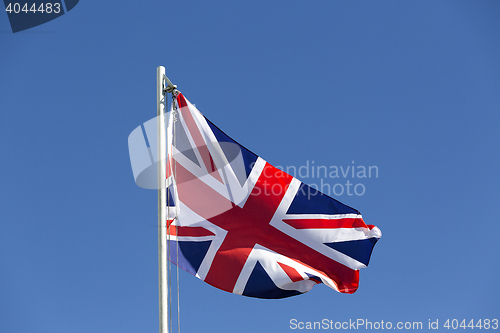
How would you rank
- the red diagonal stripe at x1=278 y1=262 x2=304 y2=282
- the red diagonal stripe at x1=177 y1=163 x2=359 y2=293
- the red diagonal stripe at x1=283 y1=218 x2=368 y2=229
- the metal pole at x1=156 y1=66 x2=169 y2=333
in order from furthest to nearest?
1. the red diagonal stripe at x1=283 y1=218 x2=368 y2=229
2. the red diagonal stripe at x1=177 y1=163 x2=359 y2=293
3. the red diagonal stripe at x1=278 y1=262 x2=304 y2=282
4. the metal pole at x1=156 y1=66 x2=169 y2=333

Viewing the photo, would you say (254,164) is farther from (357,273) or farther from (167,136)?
(357,273)

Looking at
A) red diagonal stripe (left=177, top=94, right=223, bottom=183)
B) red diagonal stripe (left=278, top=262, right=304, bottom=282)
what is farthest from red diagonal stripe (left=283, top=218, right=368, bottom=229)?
red diagonal stripe (left=177, top=94, right=223, bottom=183)

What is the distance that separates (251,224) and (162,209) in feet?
6.70

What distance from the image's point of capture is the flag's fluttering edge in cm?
906

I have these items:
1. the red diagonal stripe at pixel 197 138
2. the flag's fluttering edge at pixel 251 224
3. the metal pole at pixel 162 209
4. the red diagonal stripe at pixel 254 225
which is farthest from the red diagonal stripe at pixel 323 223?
the metal pole at pixel 162 209

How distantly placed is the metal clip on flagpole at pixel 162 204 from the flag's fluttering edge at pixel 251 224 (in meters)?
0.53

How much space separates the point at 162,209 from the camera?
8.02 m

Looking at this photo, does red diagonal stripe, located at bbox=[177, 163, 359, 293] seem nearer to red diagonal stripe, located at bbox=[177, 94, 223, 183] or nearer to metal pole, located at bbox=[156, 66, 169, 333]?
red diagonal stripe, located at bbox=[177, 94, 223, 183]

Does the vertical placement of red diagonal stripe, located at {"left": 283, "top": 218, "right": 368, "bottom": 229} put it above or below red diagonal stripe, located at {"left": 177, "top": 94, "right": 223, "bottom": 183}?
below

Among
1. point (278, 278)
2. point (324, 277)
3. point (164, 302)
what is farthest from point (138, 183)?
point (324, 277)

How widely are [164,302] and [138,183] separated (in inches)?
92.6

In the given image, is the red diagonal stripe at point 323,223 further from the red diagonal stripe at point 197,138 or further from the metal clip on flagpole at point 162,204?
the metal clip on flagpole at point 162,204

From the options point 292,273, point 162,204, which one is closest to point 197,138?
point 162,204

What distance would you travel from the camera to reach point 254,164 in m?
9.44
